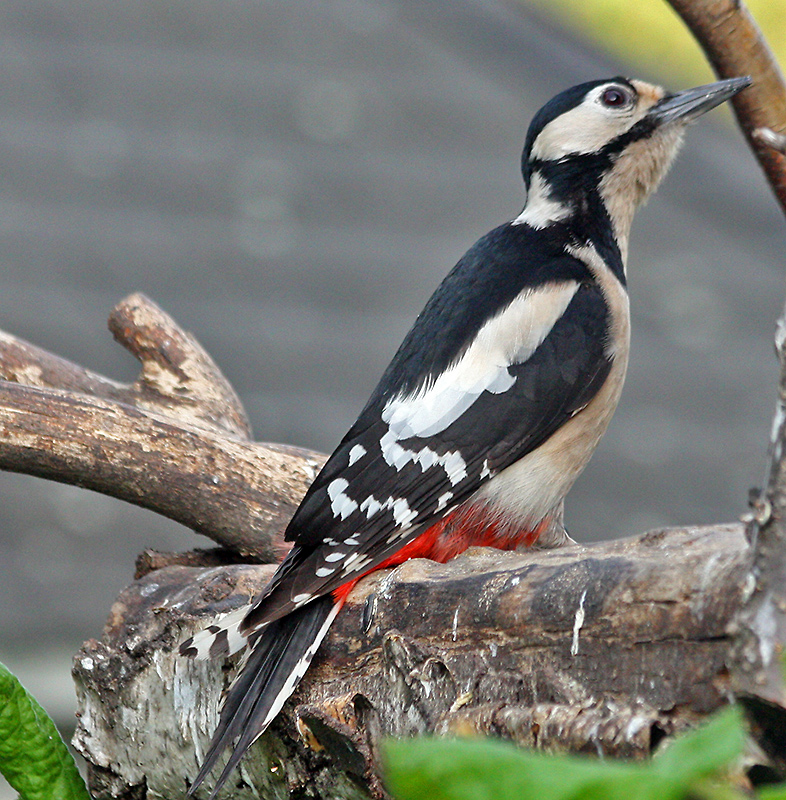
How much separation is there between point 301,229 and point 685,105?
11.9 ft

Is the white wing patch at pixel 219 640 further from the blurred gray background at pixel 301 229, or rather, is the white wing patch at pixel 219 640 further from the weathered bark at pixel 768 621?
the blurred gray background at pixel 301 229

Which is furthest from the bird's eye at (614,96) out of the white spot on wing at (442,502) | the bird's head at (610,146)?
the white spot on wing at (442,502)

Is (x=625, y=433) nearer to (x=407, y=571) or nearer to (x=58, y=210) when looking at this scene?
(x=58, y=210)

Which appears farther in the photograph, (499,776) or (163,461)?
(163,461)

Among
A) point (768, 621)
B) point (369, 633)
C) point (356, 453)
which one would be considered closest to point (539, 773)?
point (768, 621)

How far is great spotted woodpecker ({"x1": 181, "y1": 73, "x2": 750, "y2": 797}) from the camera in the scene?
2.28 metres

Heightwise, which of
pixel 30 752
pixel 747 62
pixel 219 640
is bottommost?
pixel 30 752

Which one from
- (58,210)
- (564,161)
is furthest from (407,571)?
(58,210)

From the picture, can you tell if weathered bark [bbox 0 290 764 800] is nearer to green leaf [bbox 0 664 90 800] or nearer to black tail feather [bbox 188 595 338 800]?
black tail feather [bbox 188 595 338 800]

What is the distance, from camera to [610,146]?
317 cm

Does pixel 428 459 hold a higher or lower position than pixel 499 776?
higher

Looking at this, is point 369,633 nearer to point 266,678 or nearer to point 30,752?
point 266,678

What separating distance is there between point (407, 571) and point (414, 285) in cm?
423

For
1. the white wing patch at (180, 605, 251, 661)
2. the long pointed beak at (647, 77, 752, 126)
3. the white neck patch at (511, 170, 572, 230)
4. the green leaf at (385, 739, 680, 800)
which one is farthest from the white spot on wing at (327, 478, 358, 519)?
the green leaf at (385, 739, 680, 800)
